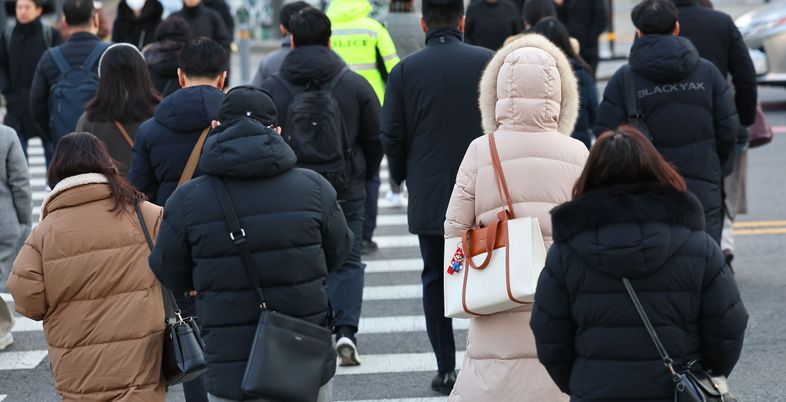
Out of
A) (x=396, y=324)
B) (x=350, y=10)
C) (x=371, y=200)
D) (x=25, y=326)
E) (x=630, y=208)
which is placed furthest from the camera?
(x=350, y=10)

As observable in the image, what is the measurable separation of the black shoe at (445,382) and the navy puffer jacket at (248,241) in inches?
89.7

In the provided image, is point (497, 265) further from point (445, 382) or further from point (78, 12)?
point (78, 12)

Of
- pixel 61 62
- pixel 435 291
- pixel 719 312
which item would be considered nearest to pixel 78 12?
pixel 61 62

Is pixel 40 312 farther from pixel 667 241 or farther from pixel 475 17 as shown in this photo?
pixel 475 17

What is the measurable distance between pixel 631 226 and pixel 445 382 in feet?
10.0

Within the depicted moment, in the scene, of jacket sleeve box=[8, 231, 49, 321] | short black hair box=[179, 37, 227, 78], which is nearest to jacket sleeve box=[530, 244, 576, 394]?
jacket sleeve box=[8, 231, 49, 321]

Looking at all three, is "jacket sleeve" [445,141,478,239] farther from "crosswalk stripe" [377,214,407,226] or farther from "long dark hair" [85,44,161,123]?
"crosswalk stripe" [377,214,407,226]

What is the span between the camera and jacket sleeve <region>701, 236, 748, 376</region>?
3.90m

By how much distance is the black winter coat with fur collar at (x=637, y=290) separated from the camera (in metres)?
3.85

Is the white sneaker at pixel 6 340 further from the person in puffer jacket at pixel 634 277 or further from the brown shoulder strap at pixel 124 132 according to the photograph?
the person in puffer jacket at pixel 634 277

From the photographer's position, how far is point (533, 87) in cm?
Result: 501

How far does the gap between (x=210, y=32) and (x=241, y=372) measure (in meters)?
8.54

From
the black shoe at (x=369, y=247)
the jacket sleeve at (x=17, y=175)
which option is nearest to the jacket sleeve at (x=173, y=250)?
the jacket sleeve at (x=17, y=175)

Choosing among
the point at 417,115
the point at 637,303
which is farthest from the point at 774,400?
the point at 637,303
